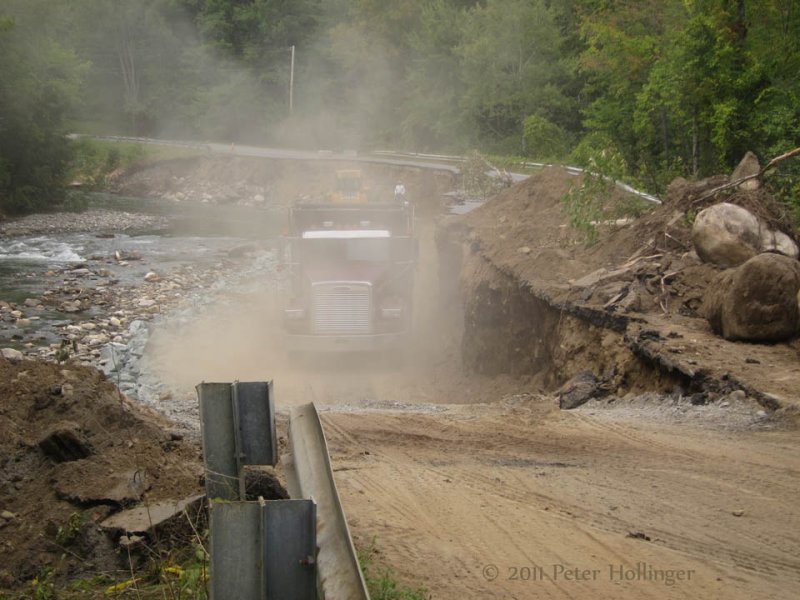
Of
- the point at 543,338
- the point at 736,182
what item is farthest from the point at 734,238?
the point at 543,338

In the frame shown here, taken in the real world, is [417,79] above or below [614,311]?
above

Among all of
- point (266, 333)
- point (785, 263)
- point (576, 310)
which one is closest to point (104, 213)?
point (266, 333)

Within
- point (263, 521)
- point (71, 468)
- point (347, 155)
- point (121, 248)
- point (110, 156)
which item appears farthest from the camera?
point (110, 156)

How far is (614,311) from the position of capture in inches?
476

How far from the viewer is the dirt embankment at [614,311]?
9930 millimetres

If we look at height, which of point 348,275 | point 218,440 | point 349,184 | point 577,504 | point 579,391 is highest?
point 349,184

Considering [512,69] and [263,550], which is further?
[512,69]

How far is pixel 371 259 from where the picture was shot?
17.6 metres

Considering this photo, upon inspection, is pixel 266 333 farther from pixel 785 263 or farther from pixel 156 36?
pixel 156 36

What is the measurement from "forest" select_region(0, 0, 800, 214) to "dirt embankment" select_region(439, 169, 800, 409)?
2049 millimetres

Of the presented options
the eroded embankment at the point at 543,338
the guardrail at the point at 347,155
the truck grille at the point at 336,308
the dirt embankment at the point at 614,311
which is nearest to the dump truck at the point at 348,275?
the truck grille at the point at 336,308

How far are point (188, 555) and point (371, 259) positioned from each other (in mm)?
12194

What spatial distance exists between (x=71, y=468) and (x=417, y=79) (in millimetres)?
57594

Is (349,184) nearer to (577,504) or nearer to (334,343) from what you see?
(334,343)
